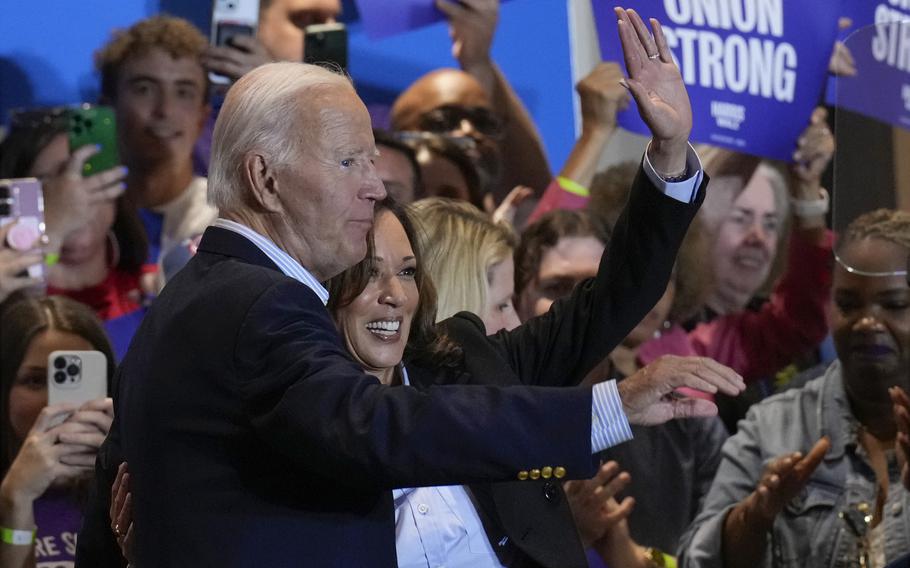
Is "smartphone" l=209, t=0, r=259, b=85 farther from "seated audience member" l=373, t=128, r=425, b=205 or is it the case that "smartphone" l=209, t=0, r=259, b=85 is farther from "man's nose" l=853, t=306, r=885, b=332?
"man's nose" l=853, t=306, r=885, b=332

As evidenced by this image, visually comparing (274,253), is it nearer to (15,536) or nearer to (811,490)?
(15,536)

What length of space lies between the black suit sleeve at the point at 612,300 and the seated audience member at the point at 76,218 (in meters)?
1.47

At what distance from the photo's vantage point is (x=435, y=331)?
235 cm

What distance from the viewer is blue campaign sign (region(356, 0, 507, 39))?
3902 millimetres

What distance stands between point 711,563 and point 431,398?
→ 1657 mm

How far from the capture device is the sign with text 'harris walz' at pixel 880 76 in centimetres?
297

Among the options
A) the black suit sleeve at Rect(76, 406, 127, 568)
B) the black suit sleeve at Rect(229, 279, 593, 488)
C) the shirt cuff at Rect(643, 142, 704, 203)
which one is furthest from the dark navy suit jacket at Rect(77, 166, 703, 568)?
the shirt cuff at Rect(643, 142, 704, 203)

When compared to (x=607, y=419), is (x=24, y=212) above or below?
below

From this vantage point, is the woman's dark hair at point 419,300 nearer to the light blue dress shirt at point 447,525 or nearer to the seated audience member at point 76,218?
the light blue dress shirt at point 447,525

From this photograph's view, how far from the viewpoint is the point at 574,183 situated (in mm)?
3775

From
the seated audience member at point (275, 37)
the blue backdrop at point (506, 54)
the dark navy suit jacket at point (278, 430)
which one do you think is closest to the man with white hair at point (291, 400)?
the dark navy suit jacket at point (278, 430)

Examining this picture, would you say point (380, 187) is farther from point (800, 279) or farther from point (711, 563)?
point (800, 279)

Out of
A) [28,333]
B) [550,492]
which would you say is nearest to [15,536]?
[28,333]

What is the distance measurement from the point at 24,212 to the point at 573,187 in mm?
1446
